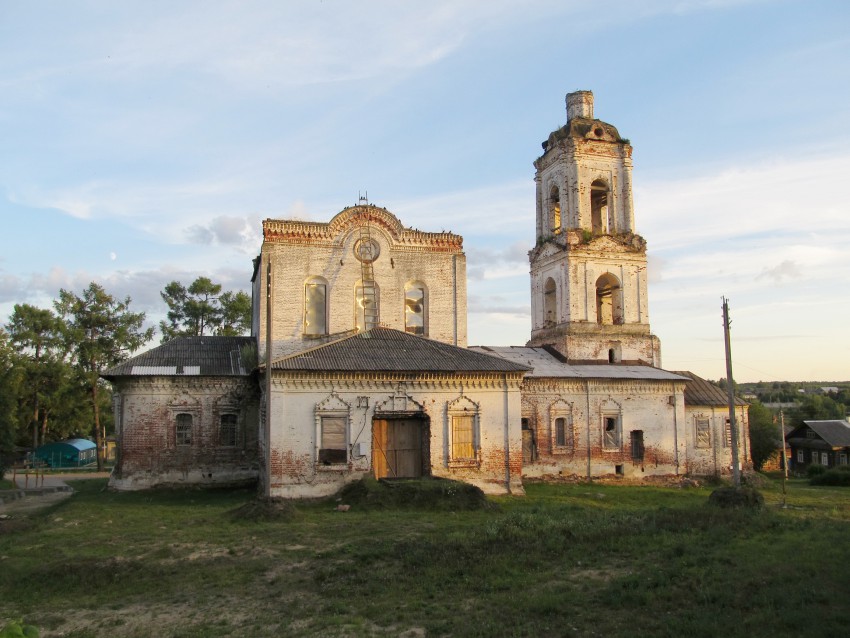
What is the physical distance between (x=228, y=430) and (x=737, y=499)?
662 inches

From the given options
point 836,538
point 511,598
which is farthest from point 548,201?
point 511,598

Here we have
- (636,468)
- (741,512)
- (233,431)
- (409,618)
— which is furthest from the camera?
(636,468)

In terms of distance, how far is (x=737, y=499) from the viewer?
16297mm

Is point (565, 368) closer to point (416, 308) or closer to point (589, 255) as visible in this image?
point (589, 255)

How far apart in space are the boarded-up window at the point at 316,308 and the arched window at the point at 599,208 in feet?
39.7

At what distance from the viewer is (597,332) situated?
28.4m

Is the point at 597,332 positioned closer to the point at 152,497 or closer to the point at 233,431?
the point at 233,431

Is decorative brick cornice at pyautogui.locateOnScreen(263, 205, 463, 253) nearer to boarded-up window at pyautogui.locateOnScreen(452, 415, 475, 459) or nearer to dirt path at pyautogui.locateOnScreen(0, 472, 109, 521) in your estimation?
boarded-up window at pyautogui.locateOnScreen(452, 415, 475, 459)

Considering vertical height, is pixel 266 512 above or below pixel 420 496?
below

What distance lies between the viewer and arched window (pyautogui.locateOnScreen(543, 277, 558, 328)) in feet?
98.9

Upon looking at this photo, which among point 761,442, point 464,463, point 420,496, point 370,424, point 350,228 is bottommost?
point 761,442

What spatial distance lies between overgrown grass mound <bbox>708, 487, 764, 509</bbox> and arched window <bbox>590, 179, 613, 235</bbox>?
14733 millimetres

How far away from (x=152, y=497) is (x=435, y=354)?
1028cm

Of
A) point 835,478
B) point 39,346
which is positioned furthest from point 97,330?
point 835,478
